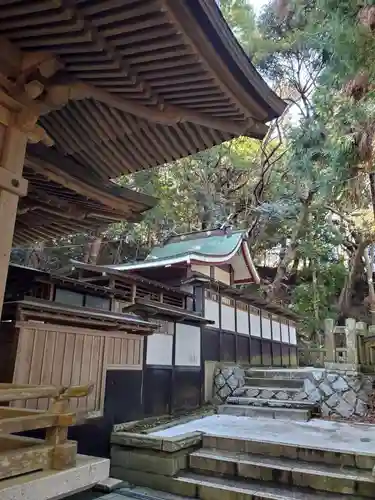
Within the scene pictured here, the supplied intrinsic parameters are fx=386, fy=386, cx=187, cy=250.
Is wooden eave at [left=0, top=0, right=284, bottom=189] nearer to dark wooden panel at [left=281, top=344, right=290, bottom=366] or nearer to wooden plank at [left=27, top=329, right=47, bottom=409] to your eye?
wooden plank at [left=27, top=329, right=47, bottom=409]

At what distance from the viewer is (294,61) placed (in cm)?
2205

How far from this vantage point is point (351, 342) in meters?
11.7

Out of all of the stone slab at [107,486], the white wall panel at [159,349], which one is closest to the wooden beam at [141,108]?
the stone slab at [107,486]

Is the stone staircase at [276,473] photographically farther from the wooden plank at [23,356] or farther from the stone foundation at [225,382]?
the stone foundation at [225,382]

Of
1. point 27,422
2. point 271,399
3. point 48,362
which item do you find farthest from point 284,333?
point 27,422

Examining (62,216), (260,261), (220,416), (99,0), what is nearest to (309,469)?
(220,416)

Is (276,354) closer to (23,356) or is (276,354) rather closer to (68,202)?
(23,356)

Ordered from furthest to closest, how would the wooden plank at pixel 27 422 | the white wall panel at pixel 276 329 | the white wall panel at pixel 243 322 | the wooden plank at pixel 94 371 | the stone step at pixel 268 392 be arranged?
the white wall panel at pixel 276 329 → the white wall panel at pixel 243 322 → the stone step at pixel 268 392 → the wooden plank at pixel 94 371 → the wooden plank at pixel 27 422

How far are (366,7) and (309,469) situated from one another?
887cm

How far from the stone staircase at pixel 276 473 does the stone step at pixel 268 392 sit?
408 centimetres

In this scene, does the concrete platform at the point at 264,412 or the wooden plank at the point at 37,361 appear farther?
the concrete platform at the point at 264,412

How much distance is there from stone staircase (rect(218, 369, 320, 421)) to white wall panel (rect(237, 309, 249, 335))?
2073 mm

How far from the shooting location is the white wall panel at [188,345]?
1055 cm

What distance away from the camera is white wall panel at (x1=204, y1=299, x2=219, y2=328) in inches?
492
